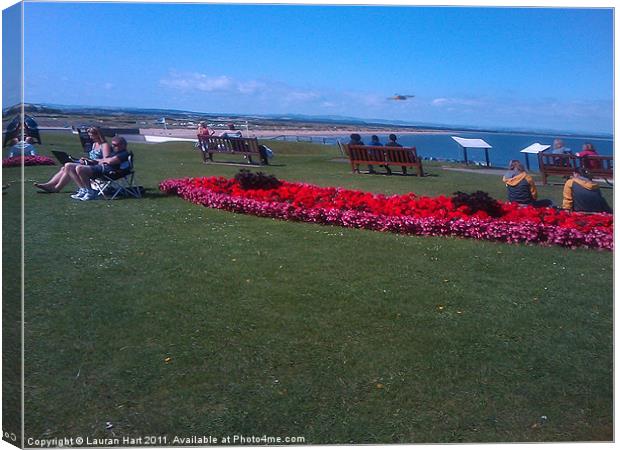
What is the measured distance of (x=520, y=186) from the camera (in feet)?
19.6

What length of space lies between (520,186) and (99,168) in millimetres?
3685

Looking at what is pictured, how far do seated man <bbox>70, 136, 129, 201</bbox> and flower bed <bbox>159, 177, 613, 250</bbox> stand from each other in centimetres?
59

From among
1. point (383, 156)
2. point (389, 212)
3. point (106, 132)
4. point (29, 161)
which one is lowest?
point (389, 212)

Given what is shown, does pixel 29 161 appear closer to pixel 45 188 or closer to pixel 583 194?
pixel 45 188

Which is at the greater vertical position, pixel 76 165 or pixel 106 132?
pixel 106 132

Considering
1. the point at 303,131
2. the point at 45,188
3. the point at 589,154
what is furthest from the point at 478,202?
the point at 45,188

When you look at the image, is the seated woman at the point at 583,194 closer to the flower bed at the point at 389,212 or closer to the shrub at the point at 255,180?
the flower bed at the point at 389,212

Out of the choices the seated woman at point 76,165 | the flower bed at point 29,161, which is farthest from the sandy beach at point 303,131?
the flower bed at point 29,161

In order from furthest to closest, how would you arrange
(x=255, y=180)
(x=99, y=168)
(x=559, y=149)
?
(x=255, y=180), (x=559, y=149), (x=99, y=168)

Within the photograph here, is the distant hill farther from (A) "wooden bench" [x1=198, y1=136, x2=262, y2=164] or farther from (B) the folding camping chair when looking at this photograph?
(B) the folding camping chair

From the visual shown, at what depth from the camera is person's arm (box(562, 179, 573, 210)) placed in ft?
19.3

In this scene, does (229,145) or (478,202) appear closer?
(229,145)

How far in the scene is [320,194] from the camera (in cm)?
657

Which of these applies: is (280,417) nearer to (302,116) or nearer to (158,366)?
(158,366)
